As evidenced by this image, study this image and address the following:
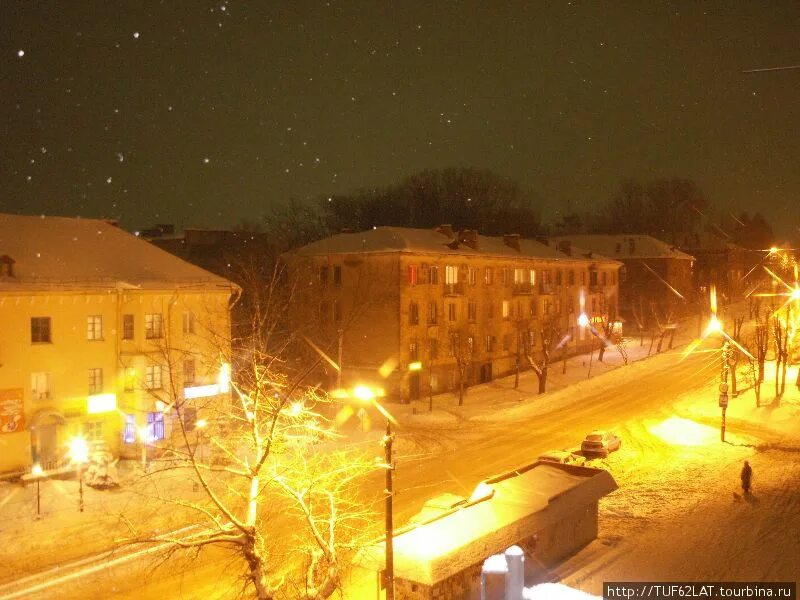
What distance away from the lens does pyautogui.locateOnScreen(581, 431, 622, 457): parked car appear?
28.4 meters

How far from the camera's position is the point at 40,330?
88.2ft

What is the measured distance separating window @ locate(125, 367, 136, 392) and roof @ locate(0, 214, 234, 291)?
347cm

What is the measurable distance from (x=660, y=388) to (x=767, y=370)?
27.8ft

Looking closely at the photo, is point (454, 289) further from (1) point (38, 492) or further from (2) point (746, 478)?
(1) point (38, 492)

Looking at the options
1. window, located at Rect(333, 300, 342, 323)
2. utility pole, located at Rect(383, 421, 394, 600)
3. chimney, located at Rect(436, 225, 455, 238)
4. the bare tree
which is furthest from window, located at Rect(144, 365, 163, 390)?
chimney, located at Rect(436, 225, 455, 238)

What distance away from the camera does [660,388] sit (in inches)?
1734

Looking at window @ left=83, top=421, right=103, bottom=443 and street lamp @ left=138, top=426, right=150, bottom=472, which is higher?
window @ left=83, top=421, right=103, bottom=443

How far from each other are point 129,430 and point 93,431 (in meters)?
1.50

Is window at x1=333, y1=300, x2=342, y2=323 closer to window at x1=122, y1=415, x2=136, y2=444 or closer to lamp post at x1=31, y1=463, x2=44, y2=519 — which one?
window at x1=122, y1=415, x2=136, y2=444

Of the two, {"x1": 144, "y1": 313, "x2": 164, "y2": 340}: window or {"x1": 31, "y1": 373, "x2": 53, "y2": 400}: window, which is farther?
{"x1": 144, "y1": 313, "x2": 164, "y2": 340}: window

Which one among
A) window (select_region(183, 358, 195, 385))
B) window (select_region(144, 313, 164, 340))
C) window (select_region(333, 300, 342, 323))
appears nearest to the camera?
window (select_region(144, 313, 164, 340))

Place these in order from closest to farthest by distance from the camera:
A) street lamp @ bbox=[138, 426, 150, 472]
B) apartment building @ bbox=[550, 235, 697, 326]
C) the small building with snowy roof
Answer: the small building with snowy roof < street lamp @ bbox=[138, 426, 150, 472] < apartment building @ bbox=[550, 235, 697, 326]

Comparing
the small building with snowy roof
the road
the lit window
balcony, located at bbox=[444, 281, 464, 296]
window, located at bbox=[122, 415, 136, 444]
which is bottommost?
the road

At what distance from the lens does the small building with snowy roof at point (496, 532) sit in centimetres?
1368
